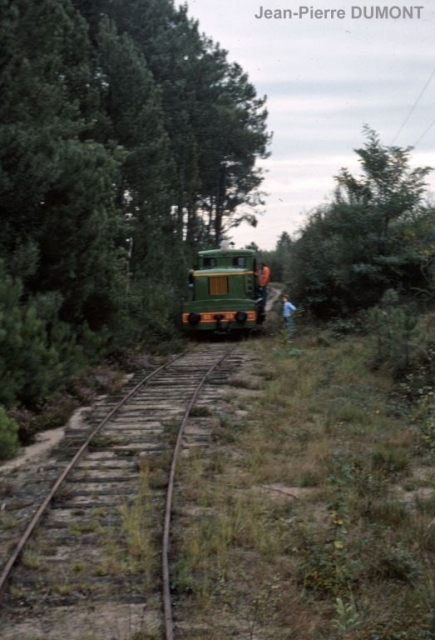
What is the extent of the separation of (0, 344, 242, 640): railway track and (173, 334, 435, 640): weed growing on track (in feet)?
0.95

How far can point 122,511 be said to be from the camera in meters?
8.14

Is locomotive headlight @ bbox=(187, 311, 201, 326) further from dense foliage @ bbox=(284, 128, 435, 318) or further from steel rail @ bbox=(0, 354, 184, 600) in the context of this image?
steel rail @ bbox=(0, 354, 184, 600)

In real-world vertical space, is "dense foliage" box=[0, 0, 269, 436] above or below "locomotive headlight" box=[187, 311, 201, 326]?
above

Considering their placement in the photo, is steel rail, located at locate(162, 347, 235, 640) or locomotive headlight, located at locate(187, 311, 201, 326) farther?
locomotive headlight, located at locate(187, 311, 201, 326)

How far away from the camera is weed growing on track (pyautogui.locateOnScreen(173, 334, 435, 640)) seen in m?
5.87

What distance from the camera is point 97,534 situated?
762 cm

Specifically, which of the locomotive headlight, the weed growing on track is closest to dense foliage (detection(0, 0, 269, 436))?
the locomotive headlight

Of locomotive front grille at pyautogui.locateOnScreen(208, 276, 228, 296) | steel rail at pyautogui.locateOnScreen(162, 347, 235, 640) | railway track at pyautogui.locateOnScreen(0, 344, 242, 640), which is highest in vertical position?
locomotive front grille at pyautogui.locateOnScreen(208, 276, 228, 296)

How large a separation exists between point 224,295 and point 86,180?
11798 millimetres

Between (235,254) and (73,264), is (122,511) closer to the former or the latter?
(73,264)

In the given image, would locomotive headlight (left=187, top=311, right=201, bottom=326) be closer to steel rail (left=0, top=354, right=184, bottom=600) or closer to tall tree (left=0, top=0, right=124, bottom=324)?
tall tree (left=0, top=0, right=124, bottom=324)

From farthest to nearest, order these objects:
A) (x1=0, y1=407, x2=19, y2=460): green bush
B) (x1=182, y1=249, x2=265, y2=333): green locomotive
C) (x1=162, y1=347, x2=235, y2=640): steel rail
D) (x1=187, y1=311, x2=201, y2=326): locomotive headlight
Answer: (x1=187, y1=311, x2=201, y2=326): locomotive headlight < (x1=182, y1=249, x2=265, y2=333): green locomotive < (x1=0, y1=407, x2=19, y2=460): green bush < (x1=162, y1=347, x2=235, y2=640): steel rail

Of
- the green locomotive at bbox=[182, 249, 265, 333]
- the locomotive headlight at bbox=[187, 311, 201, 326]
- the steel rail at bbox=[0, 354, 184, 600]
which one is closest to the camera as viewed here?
the steel rail at bbox=[0, 354, 184, 600]

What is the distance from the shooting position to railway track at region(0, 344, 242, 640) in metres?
5.85
